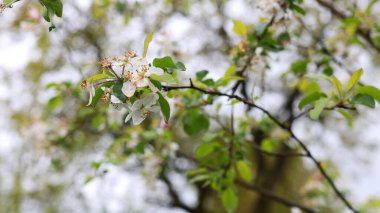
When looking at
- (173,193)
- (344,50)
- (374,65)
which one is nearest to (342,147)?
(374,65)

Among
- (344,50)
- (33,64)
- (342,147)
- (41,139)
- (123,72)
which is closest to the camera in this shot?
(123,72)

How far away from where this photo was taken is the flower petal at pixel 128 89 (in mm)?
922

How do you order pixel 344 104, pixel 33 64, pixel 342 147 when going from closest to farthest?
pixel 344 104, pixel 33 64, pixel 342 147

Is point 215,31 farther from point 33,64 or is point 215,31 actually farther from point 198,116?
point 198,116

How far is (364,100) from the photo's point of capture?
1261mm

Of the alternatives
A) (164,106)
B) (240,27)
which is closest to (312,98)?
(240,27)

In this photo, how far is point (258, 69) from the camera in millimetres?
1803

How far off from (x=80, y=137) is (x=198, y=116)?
1.98 m

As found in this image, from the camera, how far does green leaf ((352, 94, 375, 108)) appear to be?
1.25m

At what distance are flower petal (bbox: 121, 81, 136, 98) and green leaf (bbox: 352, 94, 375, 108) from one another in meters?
0.70

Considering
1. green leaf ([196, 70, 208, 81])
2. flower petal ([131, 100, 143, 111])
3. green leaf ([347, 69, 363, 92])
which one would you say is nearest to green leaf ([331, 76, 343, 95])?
green leaf ([347, 69, 363, 92])

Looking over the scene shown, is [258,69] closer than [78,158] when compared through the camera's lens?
Yes

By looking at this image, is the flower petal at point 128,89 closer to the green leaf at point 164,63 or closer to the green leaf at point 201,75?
the green leaf at point 164,63

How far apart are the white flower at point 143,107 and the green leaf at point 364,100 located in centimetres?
63
